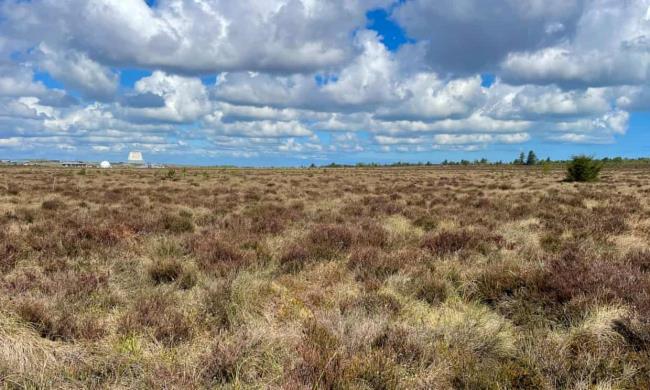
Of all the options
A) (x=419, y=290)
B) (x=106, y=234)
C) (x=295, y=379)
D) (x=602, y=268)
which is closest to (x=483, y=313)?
(x=419, y=290)

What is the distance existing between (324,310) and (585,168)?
3677 centimetres

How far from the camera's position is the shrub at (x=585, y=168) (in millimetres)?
34656

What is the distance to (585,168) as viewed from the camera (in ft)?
114

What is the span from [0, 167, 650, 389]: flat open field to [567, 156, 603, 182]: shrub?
28.8 meters

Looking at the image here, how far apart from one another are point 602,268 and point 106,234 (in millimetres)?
9136

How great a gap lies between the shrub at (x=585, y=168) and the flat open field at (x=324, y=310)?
28829mm

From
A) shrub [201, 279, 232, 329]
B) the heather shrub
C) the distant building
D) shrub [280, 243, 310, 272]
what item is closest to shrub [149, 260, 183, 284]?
shrub [201, 279, 232, 329]

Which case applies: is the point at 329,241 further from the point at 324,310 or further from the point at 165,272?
the point at 324,310

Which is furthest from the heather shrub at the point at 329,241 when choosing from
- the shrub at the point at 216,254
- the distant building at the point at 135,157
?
the distant building at the point at 135,157

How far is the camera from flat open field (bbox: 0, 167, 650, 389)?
11.8ft

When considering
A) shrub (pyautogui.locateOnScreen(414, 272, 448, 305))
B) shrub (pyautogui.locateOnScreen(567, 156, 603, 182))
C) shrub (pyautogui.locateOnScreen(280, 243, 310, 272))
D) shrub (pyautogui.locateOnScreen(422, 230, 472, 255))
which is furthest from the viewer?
shrub (pyautogui.locateOnScreen(567, 156, 603, 182))

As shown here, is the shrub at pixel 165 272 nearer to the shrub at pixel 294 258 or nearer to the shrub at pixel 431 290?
the shrub at pixel 294 258

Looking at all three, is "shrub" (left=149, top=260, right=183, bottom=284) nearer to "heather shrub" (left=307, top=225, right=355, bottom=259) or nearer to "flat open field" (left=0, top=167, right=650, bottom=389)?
"flat open field" (left=0, top=167, right=650, bottom=389)

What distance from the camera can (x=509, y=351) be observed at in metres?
4.14
